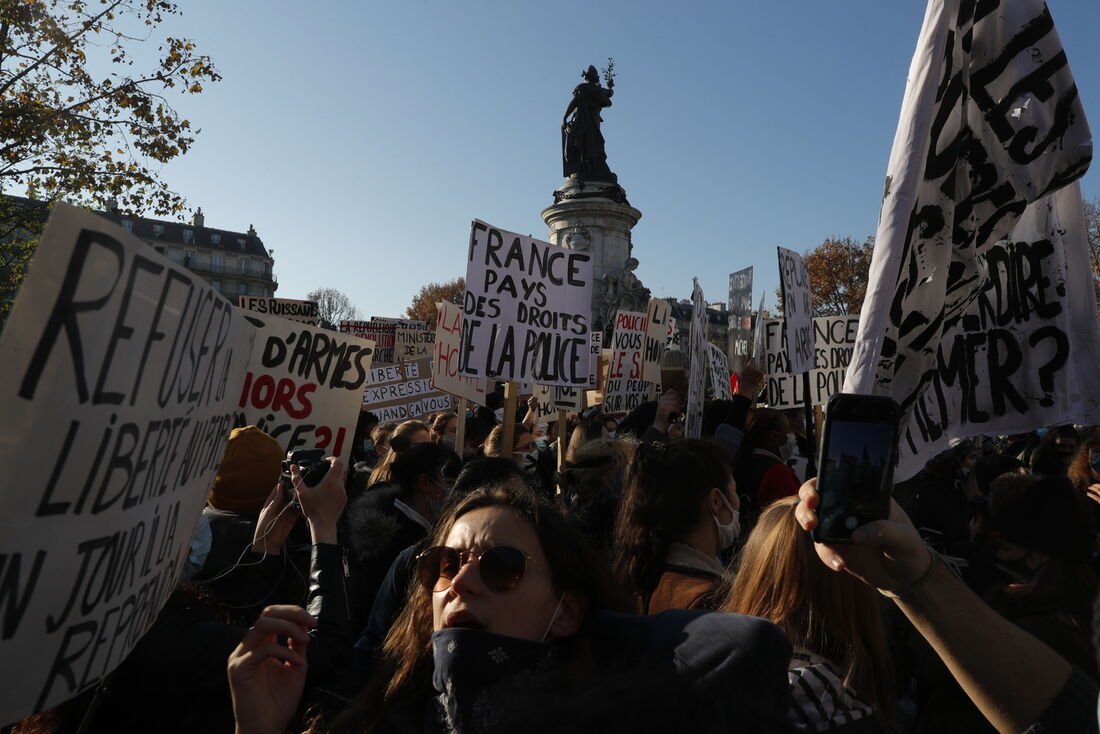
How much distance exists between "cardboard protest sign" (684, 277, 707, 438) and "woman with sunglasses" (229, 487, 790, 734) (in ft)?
→ 14.6

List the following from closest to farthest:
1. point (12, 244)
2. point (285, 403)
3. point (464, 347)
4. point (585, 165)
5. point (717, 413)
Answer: point (285, 403)
point (464, 347)
point (717, 413)
point (12, 244)
point (585, 165)

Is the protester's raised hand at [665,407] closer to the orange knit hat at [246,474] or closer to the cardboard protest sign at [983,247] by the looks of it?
the cardboard protest sign at [983,247]

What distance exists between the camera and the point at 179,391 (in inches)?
68.0

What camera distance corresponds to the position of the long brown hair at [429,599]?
5.65 ft

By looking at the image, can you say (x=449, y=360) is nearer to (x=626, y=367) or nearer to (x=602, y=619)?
(x=626, y=367)

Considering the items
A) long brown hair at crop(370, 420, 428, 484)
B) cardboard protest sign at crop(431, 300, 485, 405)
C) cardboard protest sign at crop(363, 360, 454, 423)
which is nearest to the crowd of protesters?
long brown hair at crop(370, 420, 428, 484)

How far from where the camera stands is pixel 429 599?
1.92m

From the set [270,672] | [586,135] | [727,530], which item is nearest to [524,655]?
[270,672]

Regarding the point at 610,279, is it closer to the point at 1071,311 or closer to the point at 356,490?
the point at 356,490

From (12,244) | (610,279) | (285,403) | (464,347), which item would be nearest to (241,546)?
(285,403)

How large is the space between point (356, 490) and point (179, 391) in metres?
3.95

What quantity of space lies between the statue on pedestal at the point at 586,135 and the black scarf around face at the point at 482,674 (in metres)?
25.2

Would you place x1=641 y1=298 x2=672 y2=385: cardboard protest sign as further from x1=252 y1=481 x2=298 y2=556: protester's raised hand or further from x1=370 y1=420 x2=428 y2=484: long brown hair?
x1=252 y1=481 x2=298 y2=556: protester's raised hand

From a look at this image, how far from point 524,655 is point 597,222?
23495mm
